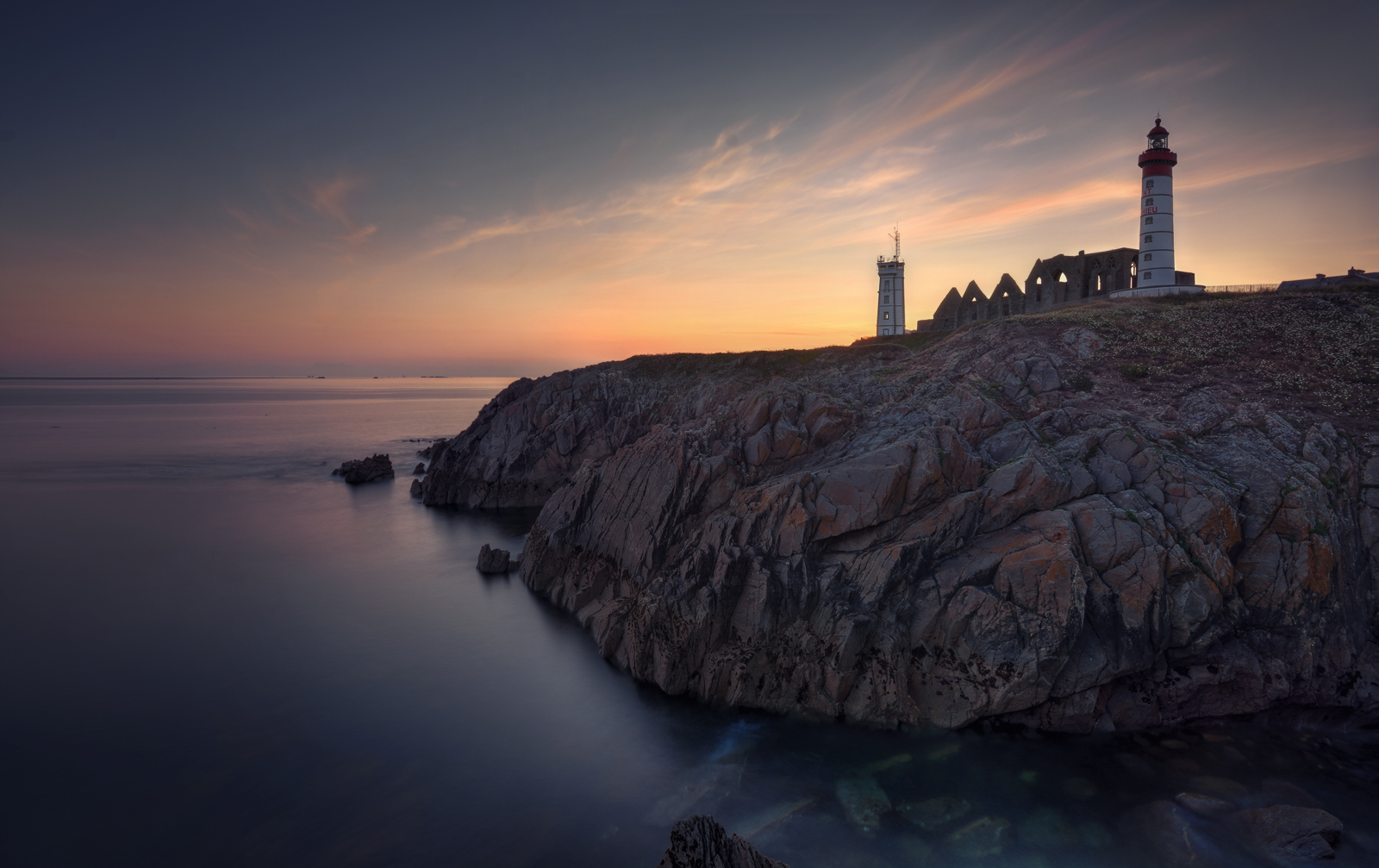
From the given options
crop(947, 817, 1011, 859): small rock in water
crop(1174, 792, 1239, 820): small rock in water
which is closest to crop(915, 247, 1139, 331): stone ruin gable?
crop(1174, 792, 1239, 820): small rock in water

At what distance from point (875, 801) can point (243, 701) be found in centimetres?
2202

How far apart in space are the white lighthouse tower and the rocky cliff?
42.9 m

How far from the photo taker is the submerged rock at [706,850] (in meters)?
10.8

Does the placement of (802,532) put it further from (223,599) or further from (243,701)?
(223,599)

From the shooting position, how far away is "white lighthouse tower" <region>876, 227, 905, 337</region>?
7088 cm

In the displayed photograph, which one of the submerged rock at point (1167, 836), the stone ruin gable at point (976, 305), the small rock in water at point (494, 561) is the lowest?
the submerged rock at point (1167, 836)

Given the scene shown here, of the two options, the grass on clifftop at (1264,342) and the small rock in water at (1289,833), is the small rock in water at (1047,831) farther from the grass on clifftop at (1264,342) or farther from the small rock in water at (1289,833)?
the grass on clifftop at (1264,342)

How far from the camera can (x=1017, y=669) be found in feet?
60.0

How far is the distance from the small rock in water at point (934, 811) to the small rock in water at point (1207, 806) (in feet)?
18.1

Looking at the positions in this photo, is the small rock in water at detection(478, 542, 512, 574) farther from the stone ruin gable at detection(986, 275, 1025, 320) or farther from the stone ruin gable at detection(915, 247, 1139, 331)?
the stone ruin gable at detection(986, 275, 1025, 320)

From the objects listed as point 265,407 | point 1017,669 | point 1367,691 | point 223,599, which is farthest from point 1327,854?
point 265,407

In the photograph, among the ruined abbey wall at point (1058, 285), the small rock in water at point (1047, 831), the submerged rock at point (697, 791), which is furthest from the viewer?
the ruined abbey wall at point (1058, 285)

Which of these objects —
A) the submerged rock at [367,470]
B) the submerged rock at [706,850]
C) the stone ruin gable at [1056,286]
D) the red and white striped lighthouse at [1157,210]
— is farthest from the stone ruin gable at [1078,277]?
the submerged rock at [367,470]

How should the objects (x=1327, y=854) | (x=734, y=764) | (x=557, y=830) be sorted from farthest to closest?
(x=734, y=764), (x=557, y=830), (x=1327, y=854)
